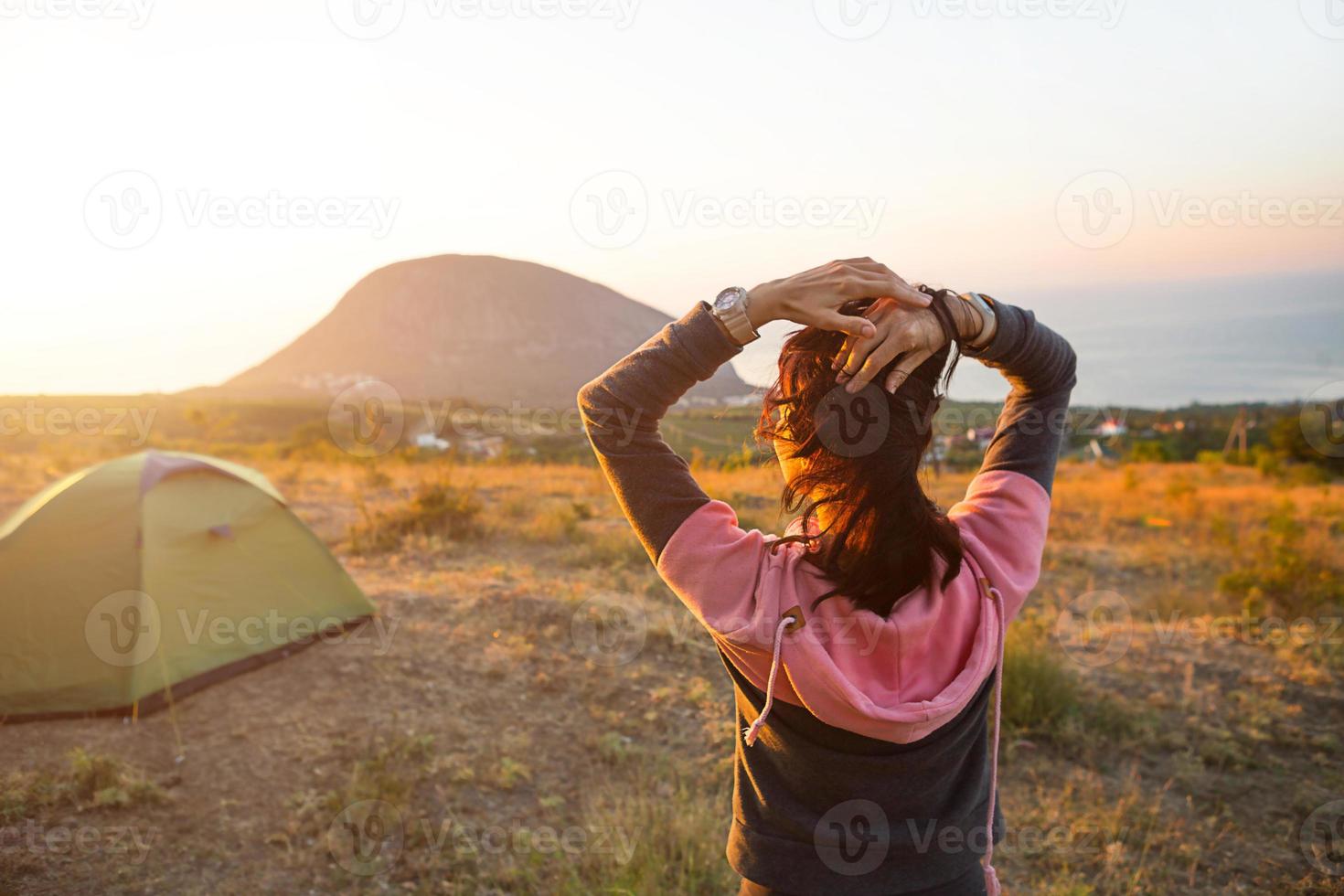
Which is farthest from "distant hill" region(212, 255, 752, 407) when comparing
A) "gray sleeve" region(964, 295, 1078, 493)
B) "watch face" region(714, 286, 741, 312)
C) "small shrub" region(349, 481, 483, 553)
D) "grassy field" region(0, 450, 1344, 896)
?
"watch face" region(714, 286, 741, 312)

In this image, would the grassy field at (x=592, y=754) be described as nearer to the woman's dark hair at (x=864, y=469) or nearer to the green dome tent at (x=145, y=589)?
the green dome tent at (x=145, y=589)

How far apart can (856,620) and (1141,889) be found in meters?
3.03

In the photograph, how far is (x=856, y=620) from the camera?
4.50 ft

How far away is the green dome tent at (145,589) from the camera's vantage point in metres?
4.27

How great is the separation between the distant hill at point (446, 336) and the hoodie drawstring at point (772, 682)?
93.5ft

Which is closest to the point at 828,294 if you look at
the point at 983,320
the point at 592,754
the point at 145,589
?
the point at 983,320

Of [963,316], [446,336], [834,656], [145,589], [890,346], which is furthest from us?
[446,336]

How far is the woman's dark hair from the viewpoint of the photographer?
4.33ft

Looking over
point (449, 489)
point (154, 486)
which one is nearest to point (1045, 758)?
point (154, 486)

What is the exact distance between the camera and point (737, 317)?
4.36 feet

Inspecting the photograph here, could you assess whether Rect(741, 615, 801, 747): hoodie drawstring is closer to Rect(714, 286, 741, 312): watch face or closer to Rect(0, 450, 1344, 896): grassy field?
Rect(714, 286, 741, 312): watch face

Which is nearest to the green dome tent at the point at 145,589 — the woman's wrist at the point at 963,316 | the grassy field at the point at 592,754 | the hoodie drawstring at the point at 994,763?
the grassy field at the point at 592,754

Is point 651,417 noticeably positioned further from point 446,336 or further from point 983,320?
point 446,336

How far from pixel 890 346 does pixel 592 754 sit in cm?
362
